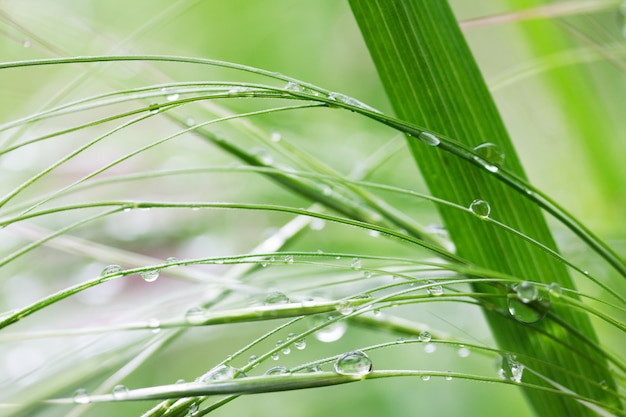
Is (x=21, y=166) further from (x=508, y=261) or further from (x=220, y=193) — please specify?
(x=508, y=261)

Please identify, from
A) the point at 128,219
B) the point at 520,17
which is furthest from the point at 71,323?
the point at 520,17

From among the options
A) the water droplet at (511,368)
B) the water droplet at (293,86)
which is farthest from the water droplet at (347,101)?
the water droplet at (511,368)

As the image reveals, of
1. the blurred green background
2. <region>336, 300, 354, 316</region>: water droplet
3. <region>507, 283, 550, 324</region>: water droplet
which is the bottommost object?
<region>336, 300, 354, 316</region>: water droplet

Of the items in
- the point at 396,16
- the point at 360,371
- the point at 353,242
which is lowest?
the point at 360,371

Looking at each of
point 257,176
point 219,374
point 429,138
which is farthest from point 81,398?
point 257,176

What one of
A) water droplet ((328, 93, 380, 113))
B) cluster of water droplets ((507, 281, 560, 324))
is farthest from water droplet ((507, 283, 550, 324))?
water droplet ((328, 93, 380, 113))

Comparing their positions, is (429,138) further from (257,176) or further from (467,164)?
(257,176)

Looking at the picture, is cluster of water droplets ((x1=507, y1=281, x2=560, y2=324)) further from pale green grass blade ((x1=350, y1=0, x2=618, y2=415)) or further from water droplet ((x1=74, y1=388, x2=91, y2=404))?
water droplet ((x1=74, y1=388, x2=91, y2=404))
